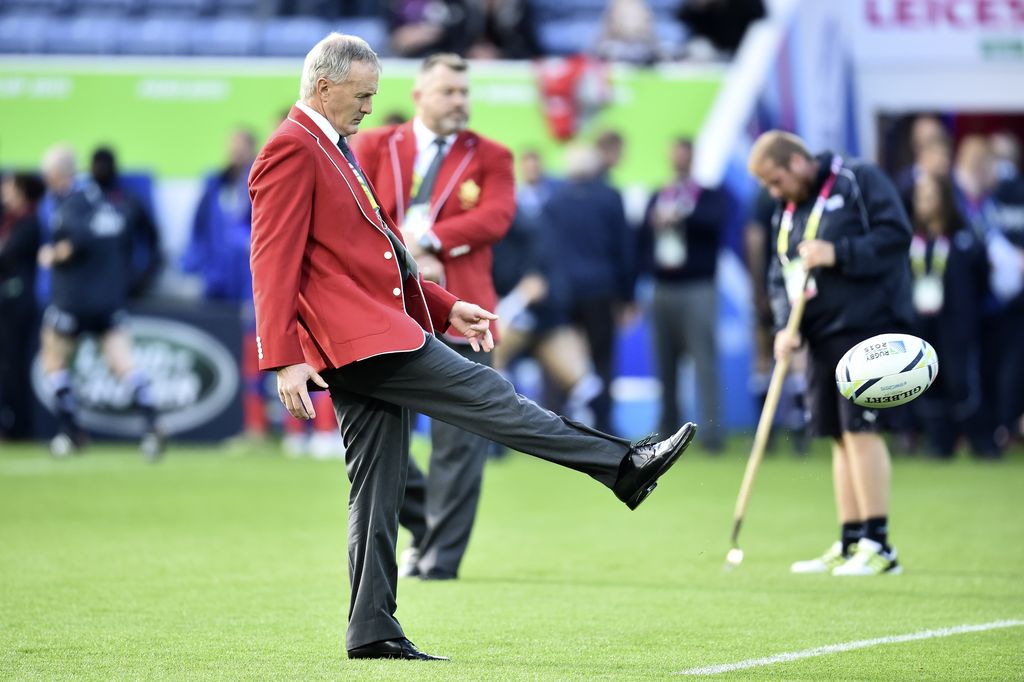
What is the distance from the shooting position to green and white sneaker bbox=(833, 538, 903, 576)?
8477 millimetres

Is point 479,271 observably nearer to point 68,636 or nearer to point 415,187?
point 415,187

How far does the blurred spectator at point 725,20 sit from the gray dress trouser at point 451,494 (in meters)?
10.0

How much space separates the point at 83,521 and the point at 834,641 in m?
5.71

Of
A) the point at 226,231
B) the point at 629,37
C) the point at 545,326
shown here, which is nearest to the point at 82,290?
the point at 226,231

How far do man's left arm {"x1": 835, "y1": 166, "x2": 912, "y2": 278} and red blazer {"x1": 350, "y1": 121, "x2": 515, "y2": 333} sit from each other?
172 centimetres

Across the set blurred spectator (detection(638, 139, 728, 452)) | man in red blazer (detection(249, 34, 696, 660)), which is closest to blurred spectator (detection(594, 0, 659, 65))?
blurred spectator (detection(638, 139, 728, 452))

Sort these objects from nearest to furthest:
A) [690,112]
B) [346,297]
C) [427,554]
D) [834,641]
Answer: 1. [346,297]
2. [834,641]
3. [427,554]
4. [690,112]

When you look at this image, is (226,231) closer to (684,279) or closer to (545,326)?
(545,326)

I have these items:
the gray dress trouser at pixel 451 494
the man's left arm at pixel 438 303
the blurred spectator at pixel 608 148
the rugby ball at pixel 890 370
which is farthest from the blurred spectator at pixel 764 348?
the man's left arm at pixel 438 303

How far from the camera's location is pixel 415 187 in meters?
8.55

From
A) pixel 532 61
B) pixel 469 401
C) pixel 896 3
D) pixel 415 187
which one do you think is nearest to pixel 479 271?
pixel 415 187

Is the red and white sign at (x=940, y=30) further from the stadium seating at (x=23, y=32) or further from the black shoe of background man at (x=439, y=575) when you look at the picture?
the stadium seating at (x=23, y=32)

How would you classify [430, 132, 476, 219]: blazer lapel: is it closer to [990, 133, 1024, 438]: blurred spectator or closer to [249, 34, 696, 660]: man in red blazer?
[249, 34, 696, 660]: man in red blazer

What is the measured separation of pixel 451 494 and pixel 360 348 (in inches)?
102
